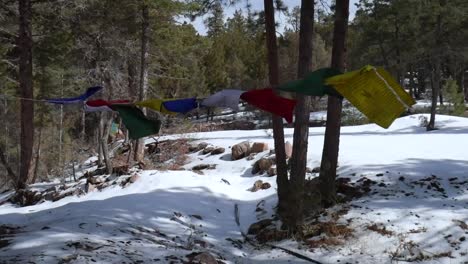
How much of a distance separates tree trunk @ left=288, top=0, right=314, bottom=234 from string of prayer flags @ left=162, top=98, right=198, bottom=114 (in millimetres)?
2249

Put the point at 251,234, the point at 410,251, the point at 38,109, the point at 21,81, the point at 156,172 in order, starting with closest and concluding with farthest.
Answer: the point at 410,251
the point at 251,234
the point at 21,81
the point at 156,172
the point at 38,109

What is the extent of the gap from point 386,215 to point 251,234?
7.69 ft

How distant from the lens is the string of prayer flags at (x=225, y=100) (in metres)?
6.12

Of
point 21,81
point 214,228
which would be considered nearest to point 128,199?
point 214,228

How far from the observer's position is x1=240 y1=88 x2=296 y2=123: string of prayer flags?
604cm

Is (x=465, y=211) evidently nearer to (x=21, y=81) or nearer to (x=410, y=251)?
(x=410, y=251)

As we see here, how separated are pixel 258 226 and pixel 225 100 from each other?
3267 millimetres

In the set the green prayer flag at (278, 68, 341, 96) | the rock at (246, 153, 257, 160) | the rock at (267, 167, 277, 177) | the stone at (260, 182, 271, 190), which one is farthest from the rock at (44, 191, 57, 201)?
the green prayer flag at (278, 68, 341, 96)

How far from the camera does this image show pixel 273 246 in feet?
24.9

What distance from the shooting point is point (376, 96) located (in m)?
4.75

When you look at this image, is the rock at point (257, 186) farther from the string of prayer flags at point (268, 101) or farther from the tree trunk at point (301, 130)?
the string of prayer flags at point (268, 101)

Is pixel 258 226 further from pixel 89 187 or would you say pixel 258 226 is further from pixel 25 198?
pixel 25 198

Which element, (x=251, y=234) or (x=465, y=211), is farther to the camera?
(x=251, y=234)

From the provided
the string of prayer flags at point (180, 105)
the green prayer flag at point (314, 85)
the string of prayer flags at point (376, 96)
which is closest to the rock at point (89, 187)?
the string of prayer flags at point (180, 105)
